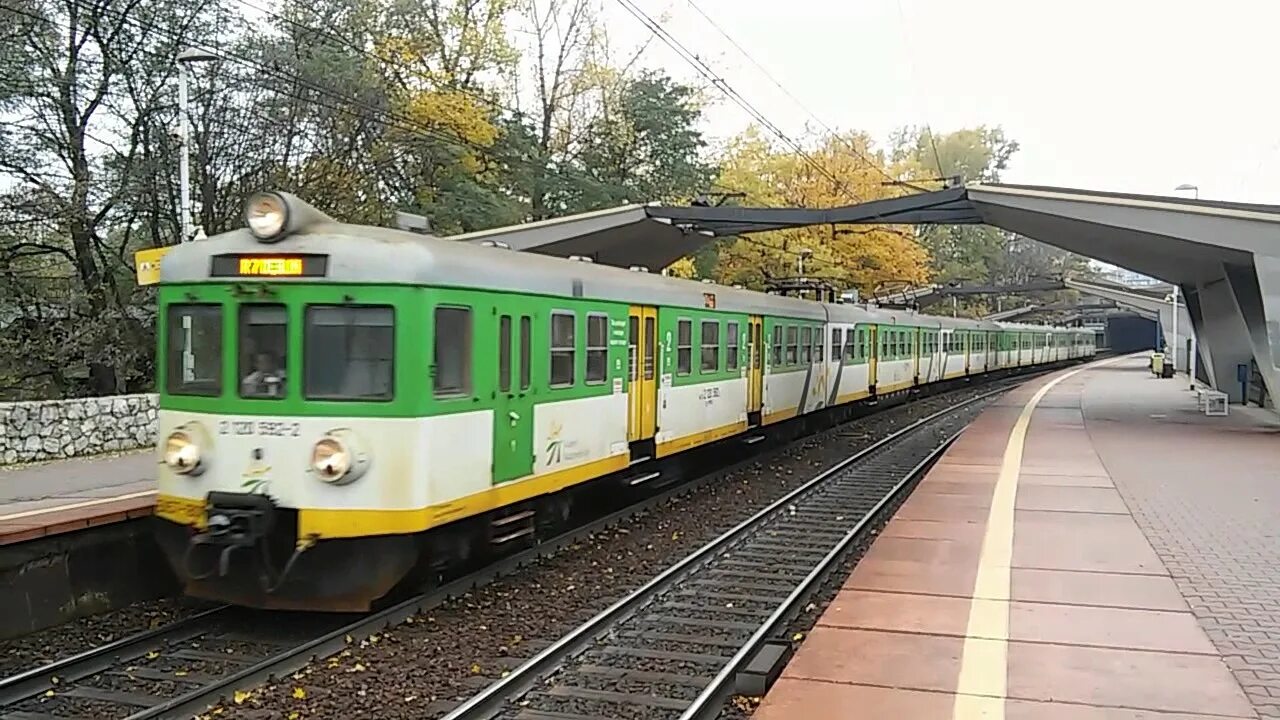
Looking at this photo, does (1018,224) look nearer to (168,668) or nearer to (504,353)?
(504,353)

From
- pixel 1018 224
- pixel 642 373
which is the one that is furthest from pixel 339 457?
pixel 1018 224

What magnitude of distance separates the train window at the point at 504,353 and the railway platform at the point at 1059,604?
310 centimetres

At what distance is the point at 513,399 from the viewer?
9.59 metres

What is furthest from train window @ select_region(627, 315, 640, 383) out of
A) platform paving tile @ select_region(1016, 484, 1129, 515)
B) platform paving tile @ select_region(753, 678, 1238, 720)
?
platform paving tile @ select_region(753, 678, 1238, 720)

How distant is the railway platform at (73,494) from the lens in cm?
887

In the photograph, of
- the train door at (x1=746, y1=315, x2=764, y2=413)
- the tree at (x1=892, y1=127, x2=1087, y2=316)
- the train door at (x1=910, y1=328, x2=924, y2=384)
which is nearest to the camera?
the train door at (x1=746, y1=315, x2=764, y2=413)

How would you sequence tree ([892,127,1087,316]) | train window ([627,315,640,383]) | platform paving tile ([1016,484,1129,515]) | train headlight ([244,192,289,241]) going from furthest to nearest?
1. tree ([892,127,1087,316])
2. platform paving tile ([1016,484,1129,515])
3. train window ([627,315,640,383])
4. train headlight ([244,192,289,241])

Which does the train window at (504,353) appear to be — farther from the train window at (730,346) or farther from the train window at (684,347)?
the train window at (730,346)

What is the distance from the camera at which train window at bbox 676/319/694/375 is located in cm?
1397

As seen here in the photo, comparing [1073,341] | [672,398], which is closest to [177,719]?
[672,398]

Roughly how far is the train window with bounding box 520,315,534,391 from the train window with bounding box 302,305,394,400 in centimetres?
172

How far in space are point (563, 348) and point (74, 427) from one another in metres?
8.25

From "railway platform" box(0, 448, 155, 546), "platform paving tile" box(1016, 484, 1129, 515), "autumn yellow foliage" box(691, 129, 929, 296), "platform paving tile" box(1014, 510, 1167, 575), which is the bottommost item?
"platform paving tile" box(1014, 510, 1167, 575)

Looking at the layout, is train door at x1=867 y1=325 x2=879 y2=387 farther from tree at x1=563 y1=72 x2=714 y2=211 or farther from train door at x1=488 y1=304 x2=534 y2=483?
train door at x1=488 y1=304 x2=534 y2=483
